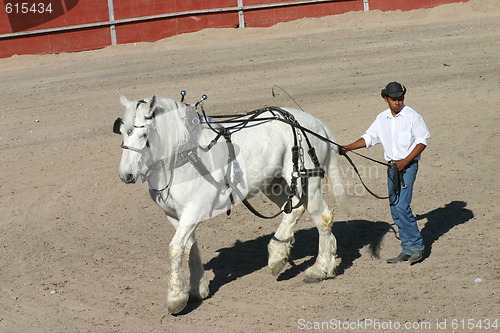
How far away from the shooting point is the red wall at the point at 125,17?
2022 cm

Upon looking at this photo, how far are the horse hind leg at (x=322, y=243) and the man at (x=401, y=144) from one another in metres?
0.72

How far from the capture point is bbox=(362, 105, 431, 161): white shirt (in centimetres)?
834

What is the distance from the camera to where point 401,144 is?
838 cm

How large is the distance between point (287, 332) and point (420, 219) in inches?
135

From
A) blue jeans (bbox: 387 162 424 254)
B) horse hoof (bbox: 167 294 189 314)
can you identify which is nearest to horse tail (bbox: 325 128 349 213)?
blue jeans (bbox: 387 162 424 254)

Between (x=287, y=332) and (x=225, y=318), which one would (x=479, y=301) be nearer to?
(x=287, y=332)

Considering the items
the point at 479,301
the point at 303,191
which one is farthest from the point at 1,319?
the point at 479,301

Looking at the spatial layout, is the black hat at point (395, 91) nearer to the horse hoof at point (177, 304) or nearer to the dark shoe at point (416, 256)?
the dark shoe at point (416, 256)

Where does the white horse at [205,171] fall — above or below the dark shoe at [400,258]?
above

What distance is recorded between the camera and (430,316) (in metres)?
7.52

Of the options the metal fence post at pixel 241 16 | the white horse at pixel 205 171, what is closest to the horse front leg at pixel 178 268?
the white horse at pixel 205 171

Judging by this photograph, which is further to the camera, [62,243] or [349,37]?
[349,37]

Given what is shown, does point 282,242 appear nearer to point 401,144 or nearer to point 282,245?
point 282,245

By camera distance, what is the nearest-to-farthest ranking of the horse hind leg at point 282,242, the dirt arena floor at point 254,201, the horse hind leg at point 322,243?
the dirt arena floor at point 254,201, the horse hind leg at point 322,243, the horse hind leg at point 282,242
